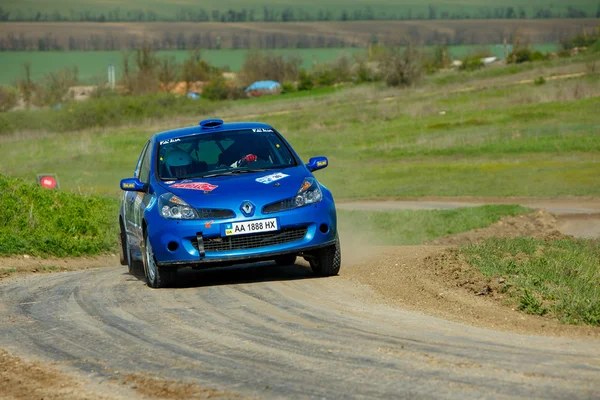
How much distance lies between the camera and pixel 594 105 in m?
62.7

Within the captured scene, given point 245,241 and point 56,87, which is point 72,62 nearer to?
point 56,87

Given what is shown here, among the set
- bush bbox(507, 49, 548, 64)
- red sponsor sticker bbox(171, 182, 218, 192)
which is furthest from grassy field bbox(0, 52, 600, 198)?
bush bbox(507, 49, 548, 64)

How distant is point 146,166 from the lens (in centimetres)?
1245

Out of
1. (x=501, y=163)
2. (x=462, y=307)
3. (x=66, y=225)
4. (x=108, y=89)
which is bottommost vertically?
(x=108, y=89)

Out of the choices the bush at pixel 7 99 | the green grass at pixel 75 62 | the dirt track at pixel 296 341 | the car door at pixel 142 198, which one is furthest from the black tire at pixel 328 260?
the green grass at pixel 75 62

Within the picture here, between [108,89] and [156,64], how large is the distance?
55.7ft

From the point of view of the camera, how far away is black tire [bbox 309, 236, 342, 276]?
438 inches

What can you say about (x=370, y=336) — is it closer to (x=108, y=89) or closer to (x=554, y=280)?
(x=554, y=280)

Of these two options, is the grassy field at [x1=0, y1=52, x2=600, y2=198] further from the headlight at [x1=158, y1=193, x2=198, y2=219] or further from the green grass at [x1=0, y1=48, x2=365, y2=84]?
the green grass at [x1=0, y1=48, x2=365, y2=84]

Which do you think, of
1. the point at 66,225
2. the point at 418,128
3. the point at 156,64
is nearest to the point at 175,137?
the point at 66,225

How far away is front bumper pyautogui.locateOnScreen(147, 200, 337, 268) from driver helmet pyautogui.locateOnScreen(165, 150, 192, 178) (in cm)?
94

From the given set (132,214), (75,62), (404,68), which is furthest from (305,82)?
(132,214)

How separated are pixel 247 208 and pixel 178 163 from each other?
1.51m

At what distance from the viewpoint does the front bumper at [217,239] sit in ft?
34.9
